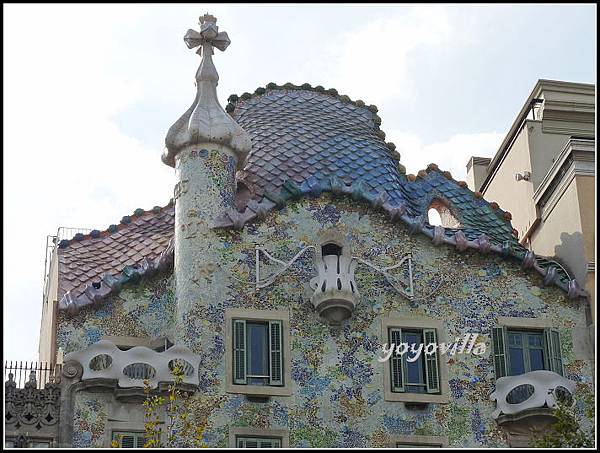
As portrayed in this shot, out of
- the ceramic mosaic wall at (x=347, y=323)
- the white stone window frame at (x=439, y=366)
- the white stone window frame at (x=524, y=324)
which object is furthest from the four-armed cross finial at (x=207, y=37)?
the white stone window frame at (x=524, y=324)

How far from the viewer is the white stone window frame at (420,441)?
2502cm

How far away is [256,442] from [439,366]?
3.15 m

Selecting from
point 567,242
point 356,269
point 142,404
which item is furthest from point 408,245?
point 142,404

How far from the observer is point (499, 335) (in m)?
26.2

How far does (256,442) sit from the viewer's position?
24656 mm

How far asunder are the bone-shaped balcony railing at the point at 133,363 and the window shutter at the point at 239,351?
0.62m

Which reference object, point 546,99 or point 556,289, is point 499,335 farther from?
point 546,99

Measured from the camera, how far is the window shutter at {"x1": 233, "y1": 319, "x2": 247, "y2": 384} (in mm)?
25094

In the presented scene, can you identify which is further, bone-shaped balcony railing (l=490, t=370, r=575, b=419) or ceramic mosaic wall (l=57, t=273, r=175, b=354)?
ceramic mosaic wall (l=57, t=273, r=175, b=354)

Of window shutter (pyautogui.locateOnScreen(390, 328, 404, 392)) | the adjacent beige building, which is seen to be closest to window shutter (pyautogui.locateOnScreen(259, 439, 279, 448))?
window shutter (pyautogui.locateOnScreen(390, 328, 404, 392))

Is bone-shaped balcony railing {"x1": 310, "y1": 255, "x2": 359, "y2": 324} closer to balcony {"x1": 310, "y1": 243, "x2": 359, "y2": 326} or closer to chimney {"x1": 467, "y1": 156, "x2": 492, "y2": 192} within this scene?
balcony {"x1": 310, "y1": 243, "x2": 359, "y2": 326}

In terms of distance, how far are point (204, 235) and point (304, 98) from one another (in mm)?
4552

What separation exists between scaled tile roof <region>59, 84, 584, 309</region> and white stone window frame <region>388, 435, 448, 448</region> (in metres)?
3.34

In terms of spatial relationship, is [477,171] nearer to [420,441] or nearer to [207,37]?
[207,37]
